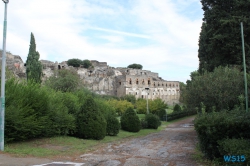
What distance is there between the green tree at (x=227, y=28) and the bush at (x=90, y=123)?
1134 centimetres

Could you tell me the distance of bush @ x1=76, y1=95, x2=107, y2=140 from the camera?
54.2 ft

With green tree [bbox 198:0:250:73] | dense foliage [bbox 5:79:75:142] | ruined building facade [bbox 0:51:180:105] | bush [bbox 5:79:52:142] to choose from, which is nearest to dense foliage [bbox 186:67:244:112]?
green tree [bbox 198:0:250:73]

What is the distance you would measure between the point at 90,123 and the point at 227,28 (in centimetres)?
1305

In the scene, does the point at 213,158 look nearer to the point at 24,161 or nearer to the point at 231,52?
the point at 24,161

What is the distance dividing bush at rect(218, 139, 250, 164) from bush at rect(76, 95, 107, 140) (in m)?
10.1

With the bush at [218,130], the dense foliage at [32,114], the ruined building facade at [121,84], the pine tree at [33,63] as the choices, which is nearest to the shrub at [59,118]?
the dense foliage at [32,114]

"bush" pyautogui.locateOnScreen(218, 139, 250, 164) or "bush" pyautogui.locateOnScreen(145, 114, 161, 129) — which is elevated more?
"bush" pyautogui.locateOnScreen(218, 139, 250, 164)

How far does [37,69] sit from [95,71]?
2047 inches

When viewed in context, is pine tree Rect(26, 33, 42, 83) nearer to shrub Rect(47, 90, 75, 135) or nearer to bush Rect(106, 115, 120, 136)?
bush Rect(106, 115, 120, 136)

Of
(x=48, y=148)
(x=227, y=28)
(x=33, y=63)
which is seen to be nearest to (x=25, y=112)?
(x=48, y=148)

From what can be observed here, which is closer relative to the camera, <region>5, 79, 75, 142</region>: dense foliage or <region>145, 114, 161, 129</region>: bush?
<region>5, 79, 75, 142</region>: dense foliage

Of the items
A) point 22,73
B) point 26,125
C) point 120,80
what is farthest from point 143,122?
point 120,80

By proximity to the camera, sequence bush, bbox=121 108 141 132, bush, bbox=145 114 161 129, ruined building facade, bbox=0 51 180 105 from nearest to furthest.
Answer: bush, bbox=121 108 141 132
bush, bbox=145 114 161 129
ruined building facade, bbox=0 51 180 105

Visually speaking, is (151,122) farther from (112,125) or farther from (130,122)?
(112,125)
